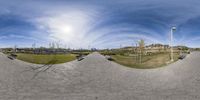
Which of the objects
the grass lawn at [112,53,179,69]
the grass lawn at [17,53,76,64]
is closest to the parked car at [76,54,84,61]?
the grass lawn at [17,53,76,64]

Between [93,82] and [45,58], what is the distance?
7.98 feet

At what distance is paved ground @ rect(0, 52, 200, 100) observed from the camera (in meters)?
7.09

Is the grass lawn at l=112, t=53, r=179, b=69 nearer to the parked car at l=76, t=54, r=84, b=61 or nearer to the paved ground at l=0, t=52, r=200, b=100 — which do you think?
the paved ground at l=0, t=52, r=200, b=100

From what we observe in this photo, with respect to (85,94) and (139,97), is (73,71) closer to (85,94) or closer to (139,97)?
(85,94)

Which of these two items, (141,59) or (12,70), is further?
(141,59)

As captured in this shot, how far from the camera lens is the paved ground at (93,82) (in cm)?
709

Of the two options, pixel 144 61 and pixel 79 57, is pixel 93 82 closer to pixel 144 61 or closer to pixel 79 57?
pixel 79 57

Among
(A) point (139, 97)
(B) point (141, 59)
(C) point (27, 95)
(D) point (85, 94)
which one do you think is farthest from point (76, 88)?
(B) point (141, 59)

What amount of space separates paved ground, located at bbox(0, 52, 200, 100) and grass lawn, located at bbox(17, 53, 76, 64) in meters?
0.46

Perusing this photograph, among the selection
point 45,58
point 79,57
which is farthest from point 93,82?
point 45,58

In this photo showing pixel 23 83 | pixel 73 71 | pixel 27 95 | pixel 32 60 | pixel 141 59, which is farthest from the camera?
pixel 141 59

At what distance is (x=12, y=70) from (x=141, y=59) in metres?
6.53

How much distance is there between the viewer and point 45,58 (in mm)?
9273

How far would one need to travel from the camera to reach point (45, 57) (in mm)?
9422
